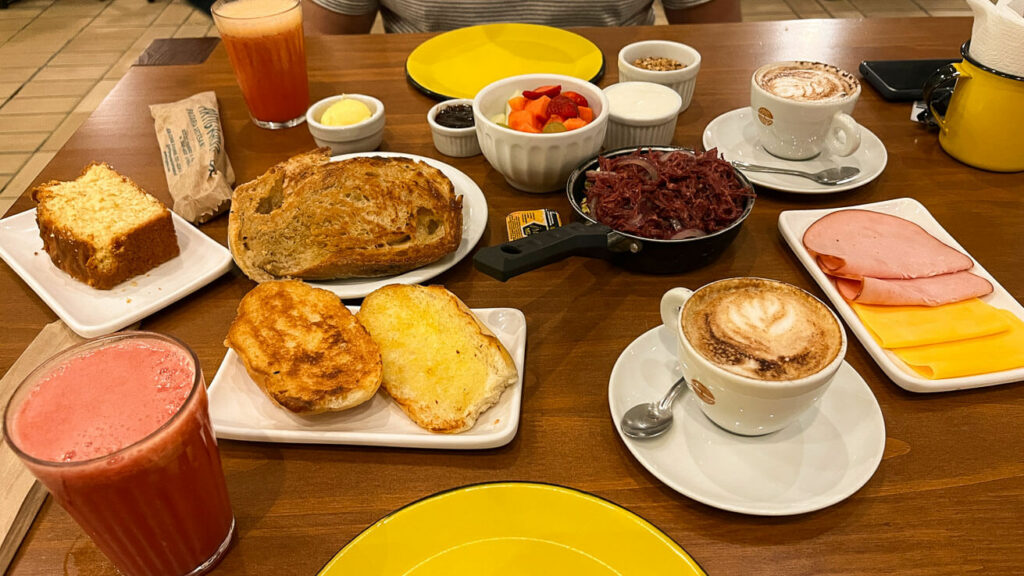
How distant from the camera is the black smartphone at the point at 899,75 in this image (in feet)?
6.06

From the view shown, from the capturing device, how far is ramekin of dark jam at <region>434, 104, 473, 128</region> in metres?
1.69

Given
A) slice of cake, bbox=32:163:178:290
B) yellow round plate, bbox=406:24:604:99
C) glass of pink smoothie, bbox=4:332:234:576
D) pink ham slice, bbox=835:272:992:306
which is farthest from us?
yellow round plate, bbox=406:24:604:99

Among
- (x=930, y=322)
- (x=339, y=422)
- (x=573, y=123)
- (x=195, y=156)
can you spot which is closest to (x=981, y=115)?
(x=930, y=322)

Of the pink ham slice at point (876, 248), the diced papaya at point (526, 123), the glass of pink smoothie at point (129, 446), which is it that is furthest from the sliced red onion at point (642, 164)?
the glass of pink smoothie at point (129, 446)

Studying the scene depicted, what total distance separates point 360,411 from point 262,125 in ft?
3.70

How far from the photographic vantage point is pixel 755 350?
92cm

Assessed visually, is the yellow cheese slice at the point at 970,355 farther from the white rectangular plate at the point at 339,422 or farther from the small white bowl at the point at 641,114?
the small white bowl at the point at 641,114

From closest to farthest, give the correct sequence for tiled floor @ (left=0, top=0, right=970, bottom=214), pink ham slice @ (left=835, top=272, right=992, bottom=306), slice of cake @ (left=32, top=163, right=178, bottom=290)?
pink ham slice @ (left=835, top=272, right=992, bottom=306) → slice of cake @ (left=32, top=163, right=178, bottom=290) → tiled floor @ (left=0, top=0, right=970, bottom=214)

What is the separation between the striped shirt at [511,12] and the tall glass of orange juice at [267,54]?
27.7 inches

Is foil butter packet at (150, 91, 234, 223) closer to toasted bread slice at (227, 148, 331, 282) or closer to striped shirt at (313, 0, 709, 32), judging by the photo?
toasted bread slice at (227, 148, 331, 282)

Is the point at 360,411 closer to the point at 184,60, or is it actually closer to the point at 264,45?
the point at 264,45

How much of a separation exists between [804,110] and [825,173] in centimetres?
16

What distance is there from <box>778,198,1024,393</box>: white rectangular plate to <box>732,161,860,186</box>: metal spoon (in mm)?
119

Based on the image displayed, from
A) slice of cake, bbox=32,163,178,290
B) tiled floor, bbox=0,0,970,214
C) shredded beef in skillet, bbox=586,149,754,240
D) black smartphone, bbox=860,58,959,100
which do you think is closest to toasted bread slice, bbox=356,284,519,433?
shredded beef in skillet, bbox=586,149,754,240
